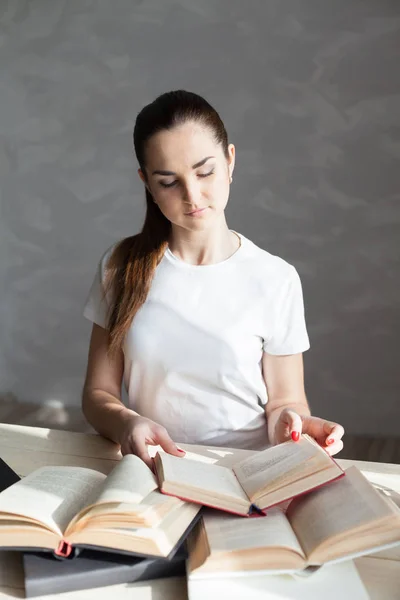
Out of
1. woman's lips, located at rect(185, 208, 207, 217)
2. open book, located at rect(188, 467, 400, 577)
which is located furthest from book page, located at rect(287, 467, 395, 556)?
woman's lips, located at rect(185, 208, 207, 217)

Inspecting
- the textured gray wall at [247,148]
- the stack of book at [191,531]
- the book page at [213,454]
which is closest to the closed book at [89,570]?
the stack of book at [191,531]

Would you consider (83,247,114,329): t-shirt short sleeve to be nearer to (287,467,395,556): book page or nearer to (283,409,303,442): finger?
(283,409,303,442): finger

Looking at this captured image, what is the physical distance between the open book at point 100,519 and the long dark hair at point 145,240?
1.86 feet

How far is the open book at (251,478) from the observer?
0.94 metres

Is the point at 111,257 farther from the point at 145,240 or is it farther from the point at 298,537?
the point at 298,537

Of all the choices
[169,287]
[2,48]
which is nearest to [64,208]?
[2,48]

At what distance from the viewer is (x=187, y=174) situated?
1363mm

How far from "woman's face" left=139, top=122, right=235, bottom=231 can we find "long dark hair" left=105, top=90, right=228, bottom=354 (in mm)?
25

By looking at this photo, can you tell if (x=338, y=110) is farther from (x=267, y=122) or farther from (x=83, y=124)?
(x=83, y=124)

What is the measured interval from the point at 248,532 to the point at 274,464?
0.19 meters

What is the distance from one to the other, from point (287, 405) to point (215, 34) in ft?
7.05

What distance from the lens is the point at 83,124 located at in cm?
334

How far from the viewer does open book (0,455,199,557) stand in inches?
32.4

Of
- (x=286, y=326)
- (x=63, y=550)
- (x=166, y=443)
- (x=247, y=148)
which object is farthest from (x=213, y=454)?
(x=247, y=148)
